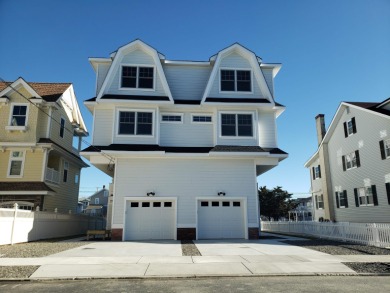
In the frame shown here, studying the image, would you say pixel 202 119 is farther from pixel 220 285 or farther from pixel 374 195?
pixel 220 285

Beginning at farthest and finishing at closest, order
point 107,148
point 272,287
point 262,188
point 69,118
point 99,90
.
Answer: point 262,188, point 69,118, point 99,90, point 107,148, point 272,287

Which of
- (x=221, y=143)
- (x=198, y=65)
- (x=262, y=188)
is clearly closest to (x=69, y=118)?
(x=198, y=65)

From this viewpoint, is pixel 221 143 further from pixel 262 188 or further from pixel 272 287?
pixel 262 188

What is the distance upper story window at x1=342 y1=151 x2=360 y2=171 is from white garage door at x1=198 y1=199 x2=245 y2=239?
488 inches

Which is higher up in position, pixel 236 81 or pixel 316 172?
pixel 236 81

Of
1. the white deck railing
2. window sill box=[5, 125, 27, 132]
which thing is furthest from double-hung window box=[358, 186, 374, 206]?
window sill box=[5, 125, 27, 132]

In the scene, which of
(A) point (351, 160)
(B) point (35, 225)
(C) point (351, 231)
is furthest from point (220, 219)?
(A) point (351, 160)

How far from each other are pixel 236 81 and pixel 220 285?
1625 centimetres

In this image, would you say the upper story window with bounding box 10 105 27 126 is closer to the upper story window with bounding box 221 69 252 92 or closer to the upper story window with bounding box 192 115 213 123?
the upper story window with bounding box 192 115 213 123

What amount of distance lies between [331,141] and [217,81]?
15810mm

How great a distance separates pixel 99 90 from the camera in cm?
2122

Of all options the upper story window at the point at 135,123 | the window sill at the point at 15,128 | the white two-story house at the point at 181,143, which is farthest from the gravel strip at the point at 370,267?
the window sill at the point at 15,128

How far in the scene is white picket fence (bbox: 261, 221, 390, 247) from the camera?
15789mm

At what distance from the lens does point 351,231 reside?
59.3 ft
